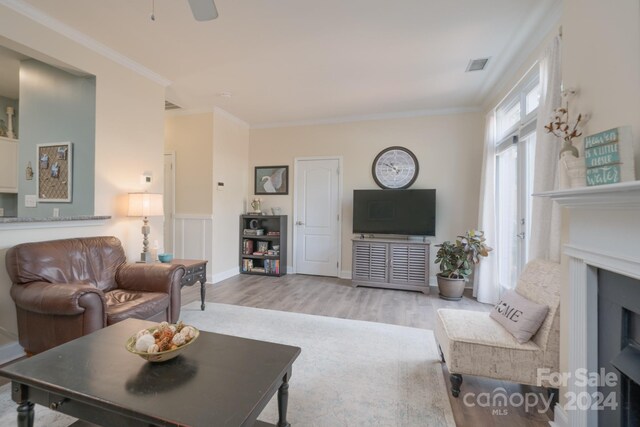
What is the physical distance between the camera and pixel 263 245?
5254mm

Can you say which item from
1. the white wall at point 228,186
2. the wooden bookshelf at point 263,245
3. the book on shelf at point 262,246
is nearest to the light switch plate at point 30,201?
the white wall at point 228,186

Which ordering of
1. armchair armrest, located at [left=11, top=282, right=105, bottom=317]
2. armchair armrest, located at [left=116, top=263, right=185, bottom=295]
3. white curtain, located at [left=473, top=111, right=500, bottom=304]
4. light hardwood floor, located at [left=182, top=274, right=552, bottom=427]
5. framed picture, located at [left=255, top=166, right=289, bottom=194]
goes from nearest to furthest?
armchair armrest, located at [left=11, top=282, right=105, bottom=317]
armchair armrest, located at [left=116, top=263, right=185, bottom=295]
light hardwood floor, located at [left=182, top=274, right=552, bottom=427]
white curtain, located at [left=473, top=111, right=500, bottom=304]
framed picture, located at [left=255, top=166, right=289, bottom=194]

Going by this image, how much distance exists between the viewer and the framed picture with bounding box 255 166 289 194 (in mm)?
5355

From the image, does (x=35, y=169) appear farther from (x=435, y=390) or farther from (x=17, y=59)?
(x=435, y=390)

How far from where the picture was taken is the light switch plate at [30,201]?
3069 millimetres

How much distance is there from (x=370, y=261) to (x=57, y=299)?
11.9 ft

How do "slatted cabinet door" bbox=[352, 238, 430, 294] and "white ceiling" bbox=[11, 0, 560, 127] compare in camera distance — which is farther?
"slatted cabinet door" bbox=[352, 238, 430, 294]

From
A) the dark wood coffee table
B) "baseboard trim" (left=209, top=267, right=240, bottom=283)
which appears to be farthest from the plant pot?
"baseboard trim" (left=209, top=267, right=240, bottom=283)

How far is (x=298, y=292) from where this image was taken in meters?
4.14

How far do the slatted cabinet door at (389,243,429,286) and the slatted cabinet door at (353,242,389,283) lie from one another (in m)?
0.12

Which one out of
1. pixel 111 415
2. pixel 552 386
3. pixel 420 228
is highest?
pixel 420 228

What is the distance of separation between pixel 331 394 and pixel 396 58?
3243 millimetres

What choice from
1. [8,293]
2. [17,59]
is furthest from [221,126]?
[8,293]

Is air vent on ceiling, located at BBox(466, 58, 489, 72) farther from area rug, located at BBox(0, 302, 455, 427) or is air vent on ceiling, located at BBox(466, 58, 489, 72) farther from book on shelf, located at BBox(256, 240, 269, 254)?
book on shelf, located at BBox(256, 240, 269, 254)
